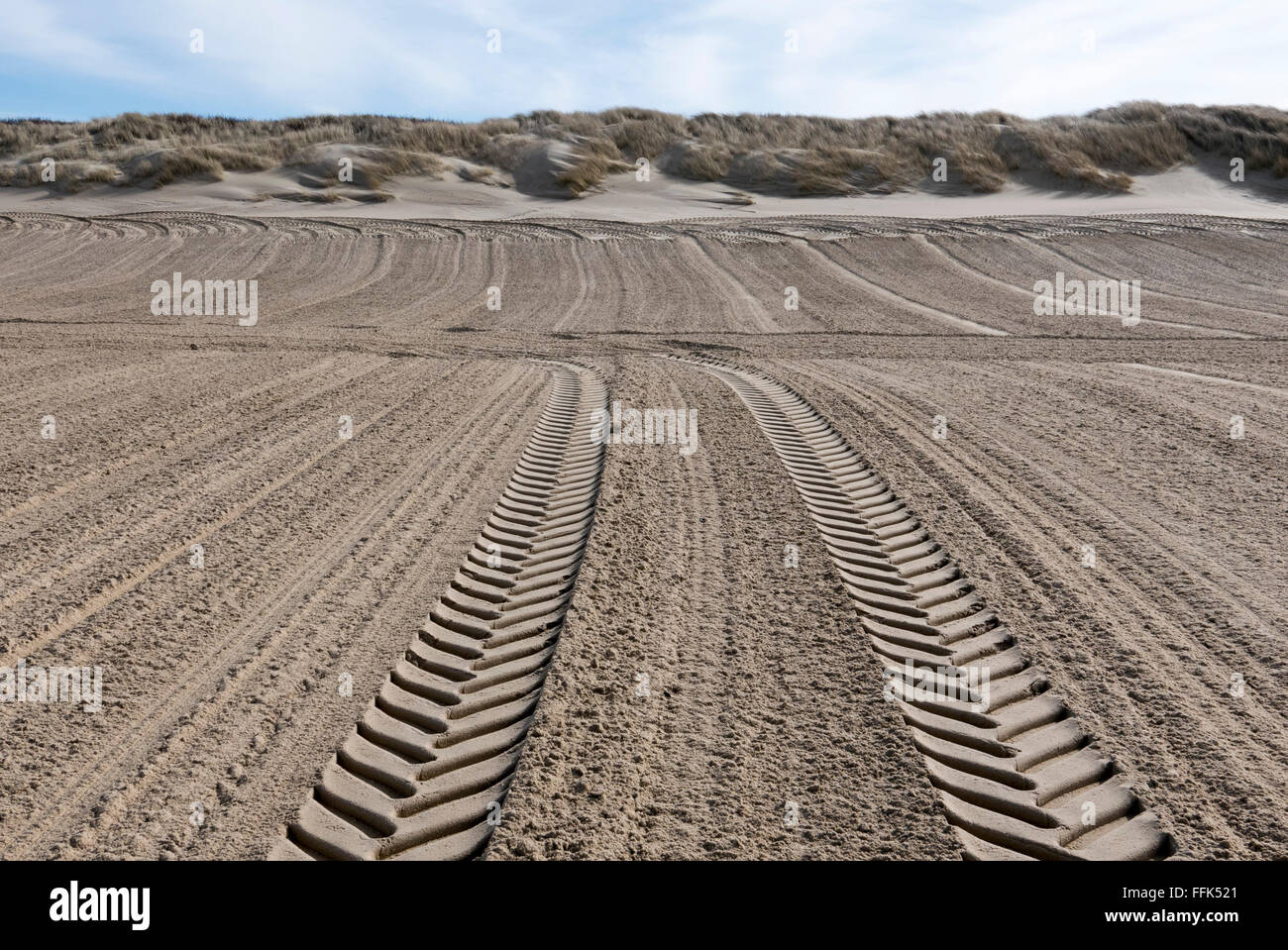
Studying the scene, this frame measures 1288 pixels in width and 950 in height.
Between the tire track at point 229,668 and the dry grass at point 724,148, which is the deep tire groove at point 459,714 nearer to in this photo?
the tire track at point 229,668

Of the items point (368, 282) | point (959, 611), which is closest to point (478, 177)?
point (368, 282)

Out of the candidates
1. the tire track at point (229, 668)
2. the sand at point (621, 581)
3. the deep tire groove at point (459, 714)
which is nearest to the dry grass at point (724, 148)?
the sand at point (621, 581)

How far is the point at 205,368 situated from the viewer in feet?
34.0

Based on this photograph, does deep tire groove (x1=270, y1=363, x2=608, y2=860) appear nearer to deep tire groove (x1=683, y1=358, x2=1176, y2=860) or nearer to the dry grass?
deep tire groove (x1=683, y1=358, x2=1176, y2=860)

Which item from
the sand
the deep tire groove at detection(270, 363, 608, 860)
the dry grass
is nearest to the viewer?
the deep tire groove at detection(270, 363, 608, 860)

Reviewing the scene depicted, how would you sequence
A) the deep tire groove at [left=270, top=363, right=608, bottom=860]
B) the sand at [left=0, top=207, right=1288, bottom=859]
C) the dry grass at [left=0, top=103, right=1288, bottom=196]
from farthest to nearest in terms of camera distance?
the dry grass at [left=0, top=103, right=1288, bottom=196] < the sand at [left=0, top=207, right=1288, bottom=859] < the deep tire groove at [left=270, top=363, right=608, bottom=860]

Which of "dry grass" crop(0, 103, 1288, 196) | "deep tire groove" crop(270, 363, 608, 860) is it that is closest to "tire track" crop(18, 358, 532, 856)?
"deep tire groove" crop(270, 363, 608, 860)

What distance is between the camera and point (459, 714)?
3.82 meters

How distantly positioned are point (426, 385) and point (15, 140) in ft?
151

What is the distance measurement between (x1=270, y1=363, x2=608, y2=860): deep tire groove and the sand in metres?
0.03

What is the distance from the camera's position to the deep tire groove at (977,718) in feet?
10.4

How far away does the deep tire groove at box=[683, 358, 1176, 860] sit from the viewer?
125 inches

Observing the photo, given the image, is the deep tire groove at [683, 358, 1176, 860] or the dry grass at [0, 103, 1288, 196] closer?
the deep tire groove at [683, 358, 1176, 860]
